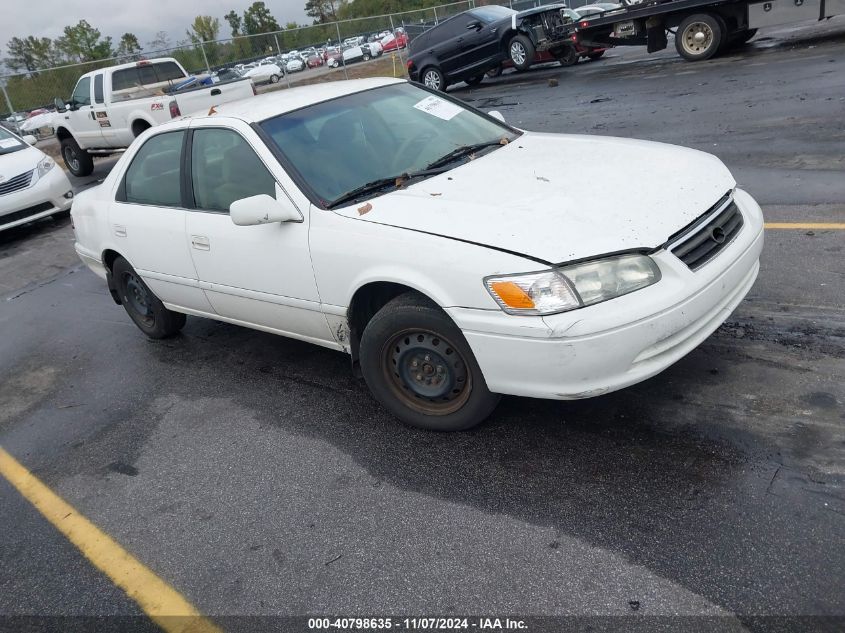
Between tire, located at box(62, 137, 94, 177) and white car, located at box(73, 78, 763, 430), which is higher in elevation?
white car, located at box(73, 78, 763, 430)

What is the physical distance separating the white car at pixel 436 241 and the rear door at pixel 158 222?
0.05ft

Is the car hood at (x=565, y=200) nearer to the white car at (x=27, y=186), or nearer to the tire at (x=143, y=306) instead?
the tire at (x=143, y=306)

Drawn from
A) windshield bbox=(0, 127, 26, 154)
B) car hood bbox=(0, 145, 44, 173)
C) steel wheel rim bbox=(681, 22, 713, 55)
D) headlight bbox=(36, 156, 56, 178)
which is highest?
windshield bbox=(0, 127, 26, 154)

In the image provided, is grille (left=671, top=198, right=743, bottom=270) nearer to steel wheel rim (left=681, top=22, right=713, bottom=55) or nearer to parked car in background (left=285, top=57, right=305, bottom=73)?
steel wheel rim (left=681, top=22, right=713, bottom=55)

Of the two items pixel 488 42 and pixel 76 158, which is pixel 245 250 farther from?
pixel 488 42

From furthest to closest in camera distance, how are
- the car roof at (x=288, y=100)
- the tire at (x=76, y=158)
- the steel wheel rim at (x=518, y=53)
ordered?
the steel wheel rim at (x=518, y=53)
the tire at (x=76, y=158)
the car roof at (x=288, y=100)

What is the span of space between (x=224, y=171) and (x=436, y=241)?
174 cm

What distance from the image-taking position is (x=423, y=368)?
3.51 meters

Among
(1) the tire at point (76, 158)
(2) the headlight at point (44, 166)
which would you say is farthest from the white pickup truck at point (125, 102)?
(2) the headlight at point (44, 166)

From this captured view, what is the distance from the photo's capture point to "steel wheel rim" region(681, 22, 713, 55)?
44.1 feet

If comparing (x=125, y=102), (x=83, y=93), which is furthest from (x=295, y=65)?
(x=125, y=102)

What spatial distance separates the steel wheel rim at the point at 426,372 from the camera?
3.37m

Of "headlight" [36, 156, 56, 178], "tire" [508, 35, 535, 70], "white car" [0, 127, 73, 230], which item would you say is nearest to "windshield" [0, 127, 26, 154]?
"white car" [0, 127, 73, 230]

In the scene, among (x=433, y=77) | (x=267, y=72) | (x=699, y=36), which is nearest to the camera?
(x=699, y=36)
